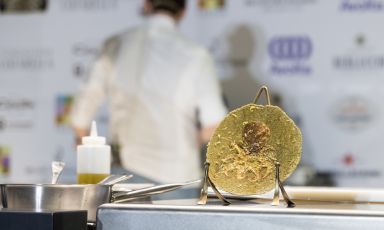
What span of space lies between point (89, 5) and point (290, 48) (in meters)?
1.22

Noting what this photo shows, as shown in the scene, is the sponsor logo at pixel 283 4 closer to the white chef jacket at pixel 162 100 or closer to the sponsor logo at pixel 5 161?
the white chef jacket at pixel 162 100

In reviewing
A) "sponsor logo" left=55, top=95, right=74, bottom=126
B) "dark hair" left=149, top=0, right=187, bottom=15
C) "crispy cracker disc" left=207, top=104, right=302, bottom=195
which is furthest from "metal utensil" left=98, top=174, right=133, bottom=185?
"sponsor logo" left=55, top=95, right=74, bottom=126

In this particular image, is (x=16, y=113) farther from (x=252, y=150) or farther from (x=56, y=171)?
(x=252, y=150)

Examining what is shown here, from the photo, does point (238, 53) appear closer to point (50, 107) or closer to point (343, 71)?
point (343, 71)

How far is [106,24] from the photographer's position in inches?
185

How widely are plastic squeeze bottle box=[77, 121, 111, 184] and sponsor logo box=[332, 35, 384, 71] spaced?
313 cm

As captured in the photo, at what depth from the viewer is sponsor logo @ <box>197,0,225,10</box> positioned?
4.55 m

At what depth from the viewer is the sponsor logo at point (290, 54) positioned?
4.41m

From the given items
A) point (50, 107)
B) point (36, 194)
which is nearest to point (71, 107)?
point (50, 107)

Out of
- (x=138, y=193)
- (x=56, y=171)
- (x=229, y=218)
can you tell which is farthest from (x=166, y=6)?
(x=229, y=218)

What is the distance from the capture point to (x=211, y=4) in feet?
15.0

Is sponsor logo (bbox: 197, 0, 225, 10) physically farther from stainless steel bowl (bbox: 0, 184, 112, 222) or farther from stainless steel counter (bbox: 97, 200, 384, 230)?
stainless steel counter (bbox: 97, 200, 384, 230)

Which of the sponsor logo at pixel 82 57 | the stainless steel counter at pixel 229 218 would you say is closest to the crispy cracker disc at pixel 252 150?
the stainless steel counter at pixel 229 218

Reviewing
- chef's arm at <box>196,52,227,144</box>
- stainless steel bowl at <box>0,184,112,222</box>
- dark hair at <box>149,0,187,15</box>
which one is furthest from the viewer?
dark hair at <box>149,0,187,15</box>
